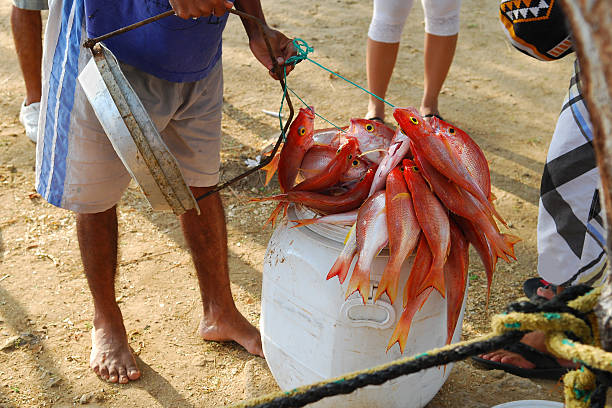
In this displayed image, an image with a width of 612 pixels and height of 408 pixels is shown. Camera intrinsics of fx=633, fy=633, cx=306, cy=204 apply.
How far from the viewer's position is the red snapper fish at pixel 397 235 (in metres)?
1.71

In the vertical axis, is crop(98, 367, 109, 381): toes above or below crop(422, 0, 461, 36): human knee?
below

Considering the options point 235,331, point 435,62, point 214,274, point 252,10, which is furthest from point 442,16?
point 235,331

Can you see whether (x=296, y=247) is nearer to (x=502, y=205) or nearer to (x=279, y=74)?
(x=279, y=74)

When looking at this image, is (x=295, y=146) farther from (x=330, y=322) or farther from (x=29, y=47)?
(x=29, y=47)

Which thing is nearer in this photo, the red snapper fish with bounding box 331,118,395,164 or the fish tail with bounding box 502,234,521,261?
the fish tail with bounding box 502,234,521,261

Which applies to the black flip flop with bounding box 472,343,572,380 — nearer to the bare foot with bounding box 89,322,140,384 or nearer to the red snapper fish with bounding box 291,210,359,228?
the red snapper fish with bounding box 291,210,359,228

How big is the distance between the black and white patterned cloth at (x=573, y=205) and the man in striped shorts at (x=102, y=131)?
96 centimetres

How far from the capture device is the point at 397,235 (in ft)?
5.63

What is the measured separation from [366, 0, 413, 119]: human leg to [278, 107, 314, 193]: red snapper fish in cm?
198

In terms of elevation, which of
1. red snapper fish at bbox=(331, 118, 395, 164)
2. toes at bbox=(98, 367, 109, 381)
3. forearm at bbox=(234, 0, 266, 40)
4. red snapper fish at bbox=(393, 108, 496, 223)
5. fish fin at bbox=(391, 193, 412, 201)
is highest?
forearm at bbox=(234, 0, 266, 40)

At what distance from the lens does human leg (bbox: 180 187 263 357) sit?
2490mm

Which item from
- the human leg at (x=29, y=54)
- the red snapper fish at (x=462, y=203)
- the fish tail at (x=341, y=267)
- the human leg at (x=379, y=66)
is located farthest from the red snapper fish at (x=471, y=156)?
the human leg at (x=29, y=54)

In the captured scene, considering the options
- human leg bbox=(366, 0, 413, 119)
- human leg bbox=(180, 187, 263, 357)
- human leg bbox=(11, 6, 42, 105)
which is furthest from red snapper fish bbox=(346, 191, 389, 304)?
human leg bbox=(11, 6, 42, 105)

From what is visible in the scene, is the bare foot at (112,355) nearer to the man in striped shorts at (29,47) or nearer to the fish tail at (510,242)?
the fish tail at (510,242)
